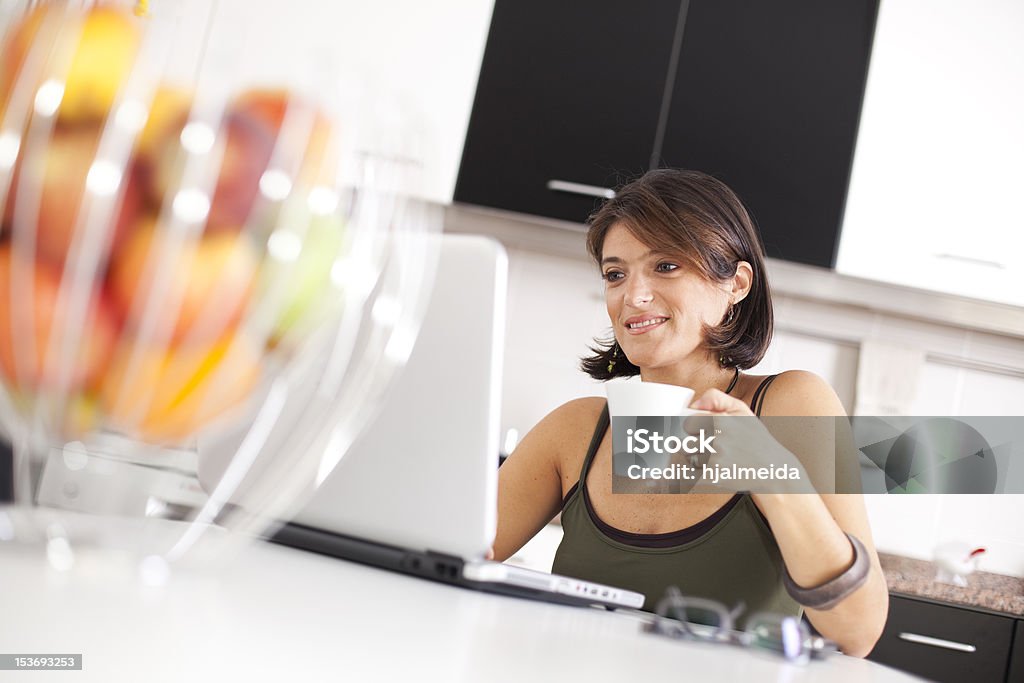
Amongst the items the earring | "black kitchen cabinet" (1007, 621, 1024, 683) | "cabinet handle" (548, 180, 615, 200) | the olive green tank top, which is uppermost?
"cabinet handle" (548, 180, 615, 200)

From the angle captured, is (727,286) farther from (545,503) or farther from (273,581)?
(273,581)

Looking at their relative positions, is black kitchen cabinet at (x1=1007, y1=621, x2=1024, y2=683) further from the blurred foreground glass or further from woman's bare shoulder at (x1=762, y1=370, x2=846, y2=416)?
the blurred foreground glass

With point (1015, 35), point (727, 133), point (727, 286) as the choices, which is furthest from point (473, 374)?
point (1015, 35)

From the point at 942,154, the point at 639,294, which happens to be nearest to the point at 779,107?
the point at 942,154

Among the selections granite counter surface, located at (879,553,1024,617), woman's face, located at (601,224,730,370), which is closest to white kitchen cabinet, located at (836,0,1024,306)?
granite counter surface, located at (879,553,1024,617)

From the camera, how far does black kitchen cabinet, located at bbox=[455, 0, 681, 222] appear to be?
8.20 feet

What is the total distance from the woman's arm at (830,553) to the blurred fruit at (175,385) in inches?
29.8

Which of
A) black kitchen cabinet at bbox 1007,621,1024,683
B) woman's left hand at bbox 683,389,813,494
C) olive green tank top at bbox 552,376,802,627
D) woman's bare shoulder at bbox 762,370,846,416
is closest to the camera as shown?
woman's left hand at bbox 683,389,813,494

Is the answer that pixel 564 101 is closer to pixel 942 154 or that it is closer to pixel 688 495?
pixel 942 154

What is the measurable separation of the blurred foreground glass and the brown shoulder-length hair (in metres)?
1.22

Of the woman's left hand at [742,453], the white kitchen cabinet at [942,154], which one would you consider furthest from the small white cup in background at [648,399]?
the white kitchen cabinet at [942,154]

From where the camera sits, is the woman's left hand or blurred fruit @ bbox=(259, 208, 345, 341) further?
the woman's left hand

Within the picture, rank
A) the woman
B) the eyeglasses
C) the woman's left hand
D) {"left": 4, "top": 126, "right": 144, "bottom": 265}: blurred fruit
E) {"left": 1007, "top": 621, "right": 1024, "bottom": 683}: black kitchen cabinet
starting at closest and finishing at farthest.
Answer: {"left": 4, "top": 126, "right": 144, "bottom": 265}: blurred fruit, the eyeglasses, the woman's left hand, the woman, {"left": 1007, "top": 621, "right": 1024, "bottom": 683}: black kitchen cabinet

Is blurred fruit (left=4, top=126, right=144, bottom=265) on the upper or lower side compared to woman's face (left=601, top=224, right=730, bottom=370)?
lower
